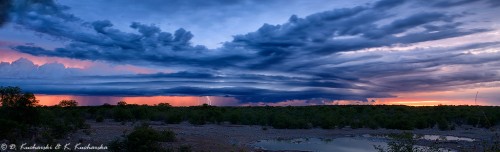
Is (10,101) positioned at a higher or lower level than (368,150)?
higher

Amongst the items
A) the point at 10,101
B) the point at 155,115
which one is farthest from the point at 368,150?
the point at 155,115

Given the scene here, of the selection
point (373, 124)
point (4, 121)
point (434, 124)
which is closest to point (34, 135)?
point (4, 121)

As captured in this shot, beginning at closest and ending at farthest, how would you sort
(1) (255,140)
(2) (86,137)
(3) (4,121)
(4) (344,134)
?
(3) (4,121) < (2) (86,137) < (1) (255,140) < (4) (344,134)

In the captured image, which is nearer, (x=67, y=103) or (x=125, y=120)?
(x=125, y=120)

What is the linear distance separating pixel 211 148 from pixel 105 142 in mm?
4570

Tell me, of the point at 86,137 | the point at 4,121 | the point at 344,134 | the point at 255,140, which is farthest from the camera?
the point at 344,134

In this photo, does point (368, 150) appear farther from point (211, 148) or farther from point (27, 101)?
point (27, 101)

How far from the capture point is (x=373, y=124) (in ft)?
126

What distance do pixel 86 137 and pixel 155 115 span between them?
2228cm

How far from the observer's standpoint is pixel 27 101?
22.3 meters

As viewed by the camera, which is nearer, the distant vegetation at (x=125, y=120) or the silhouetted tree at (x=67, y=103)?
the distant vegetation at (x=125, y=120)

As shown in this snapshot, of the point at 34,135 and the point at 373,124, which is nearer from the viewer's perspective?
the point at 34,135

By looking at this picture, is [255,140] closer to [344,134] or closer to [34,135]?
[344,134]

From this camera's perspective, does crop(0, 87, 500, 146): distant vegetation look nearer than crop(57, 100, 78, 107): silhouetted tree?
Yes
